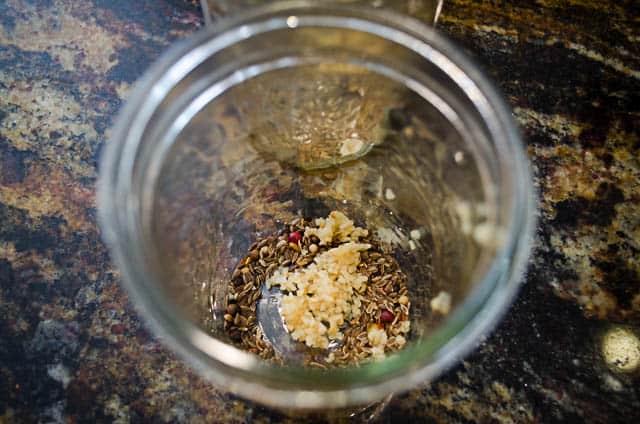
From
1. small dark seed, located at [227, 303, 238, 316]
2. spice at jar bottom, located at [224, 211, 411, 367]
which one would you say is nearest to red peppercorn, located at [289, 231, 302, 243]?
spice at jar bottom, located at [224, 211, 411, 367]

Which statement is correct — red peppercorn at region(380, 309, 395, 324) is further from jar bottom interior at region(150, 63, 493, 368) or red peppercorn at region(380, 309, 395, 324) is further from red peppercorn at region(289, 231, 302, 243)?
red peppercorn at region(289, 231, 302, 243)

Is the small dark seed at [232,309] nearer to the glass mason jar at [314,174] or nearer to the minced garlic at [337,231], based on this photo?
the glass mason jar at [314,174]

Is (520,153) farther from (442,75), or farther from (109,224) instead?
(109,224)

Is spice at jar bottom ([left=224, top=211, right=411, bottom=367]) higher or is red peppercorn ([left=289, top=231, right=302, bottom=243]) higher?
red peppercorn ([left=289, top=231, right=302, bottom=243])

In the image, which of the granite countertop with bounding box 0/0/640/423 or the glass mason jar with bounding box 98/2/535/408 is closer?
the glass mason jar with bounding box 98/2/535/408

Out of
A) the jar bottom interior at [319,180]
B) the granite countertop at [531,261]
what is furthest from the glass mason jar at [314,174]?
the granite countertop at [531,261]

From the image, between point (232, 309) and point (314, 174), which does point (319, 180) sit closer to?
point (314, 174)
